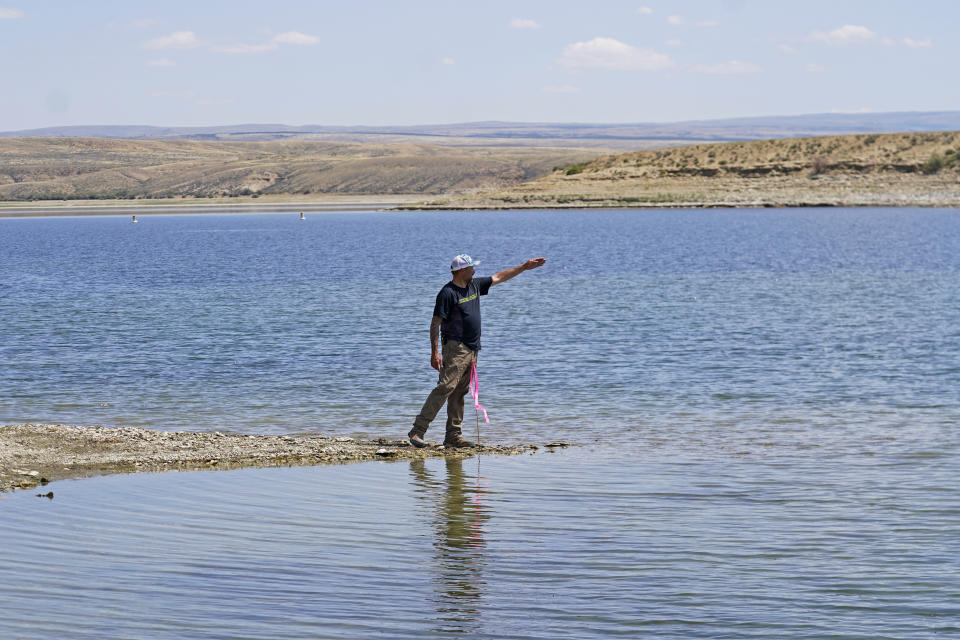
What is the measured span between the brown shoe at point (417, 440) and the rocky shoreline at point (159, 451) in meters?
0.08

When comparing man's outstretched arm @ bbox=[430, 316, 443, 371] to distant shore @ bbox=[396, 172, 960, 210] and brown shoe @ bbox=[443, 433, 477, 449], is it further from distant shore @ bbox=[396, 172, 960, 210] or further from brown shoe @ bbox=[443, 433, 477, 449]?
distant shore @ bbox=[396, 172, 960, 210]

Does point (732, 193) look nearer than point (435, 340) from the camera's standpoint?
No

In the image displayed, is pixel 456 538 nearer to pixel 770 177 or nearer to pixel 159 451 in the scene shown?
pixel 159 451

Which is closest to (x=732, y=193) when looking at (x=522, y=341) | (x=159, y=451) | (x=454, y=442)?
(x=522, y=341)

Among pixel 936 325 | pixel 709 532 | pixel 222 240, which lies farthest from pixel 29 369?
pixel 222 240

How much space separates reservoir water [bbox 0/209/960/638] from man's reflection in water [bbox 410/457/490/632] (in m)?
0.04

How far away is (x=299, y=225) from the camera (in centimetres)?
11400

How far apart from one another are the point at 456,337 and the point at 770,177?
390 feet

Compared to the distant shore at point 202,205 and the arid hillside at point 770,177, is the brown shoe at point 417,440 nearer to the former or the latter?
the arid hillside at point 770,177

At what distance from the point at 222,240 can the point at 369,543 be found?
79.9m

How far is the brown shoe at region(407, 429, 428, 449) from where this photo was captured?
13.5 meters

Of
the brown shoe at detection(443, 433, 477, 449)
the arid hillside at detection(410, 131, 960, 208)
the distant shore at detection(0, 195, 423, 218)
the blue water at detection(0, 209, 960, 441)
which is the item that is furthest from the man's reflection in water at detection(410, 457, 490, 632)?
the distant shore at detection(0, 195, 423, 218)

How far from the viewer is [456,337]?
1290 cm

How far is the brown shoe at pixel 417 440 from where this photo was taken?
13.5 m
